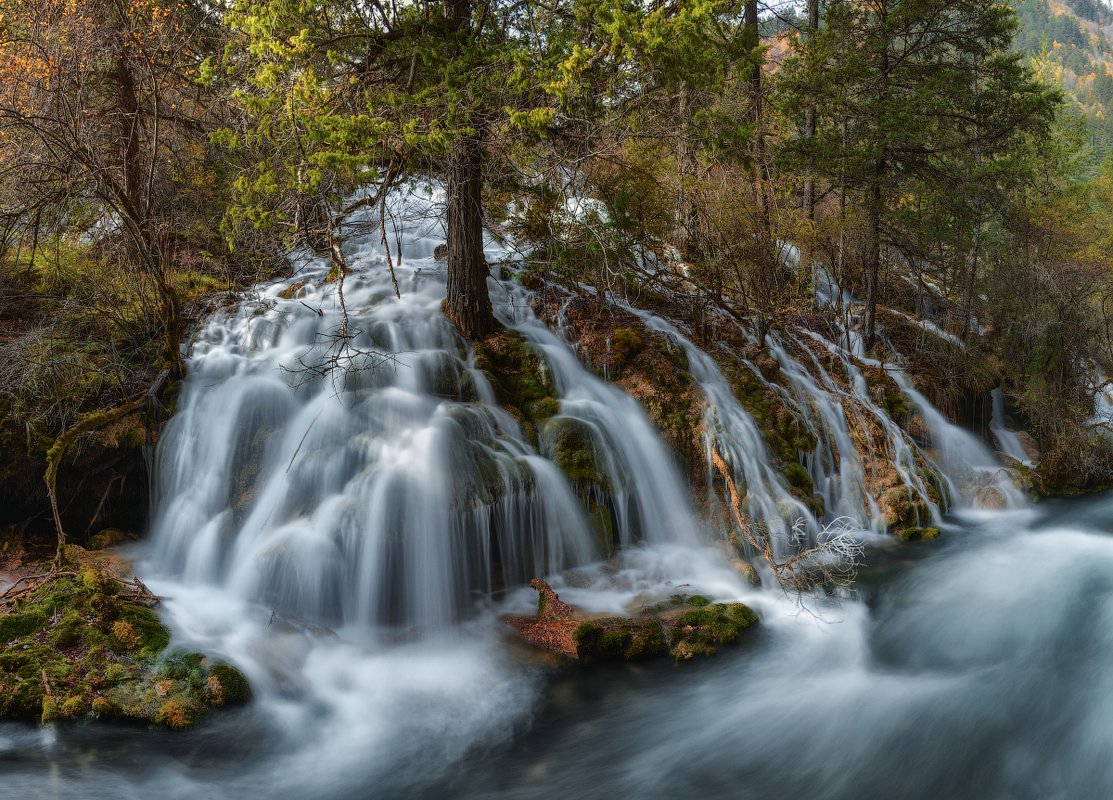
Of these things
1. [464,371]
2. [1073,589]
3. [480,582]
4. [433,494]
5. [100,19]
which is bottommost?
[1073,589]

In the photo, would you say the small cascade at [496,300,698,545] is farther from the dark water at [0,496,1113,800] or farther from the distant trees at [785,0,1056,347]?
the distant trees at [785,0,1056,347]

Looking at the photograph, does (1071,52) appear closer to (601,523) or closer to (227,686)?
(601,523)

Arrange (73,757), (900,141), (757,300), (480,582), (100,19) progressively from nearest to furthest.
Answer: (73,757), (480,582), (100,19), (757,300), (900,141)

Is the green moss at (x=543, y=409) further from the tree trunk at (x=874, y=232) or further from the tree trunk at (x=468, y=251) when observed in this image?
the tree trunk at (x=874, y=232)

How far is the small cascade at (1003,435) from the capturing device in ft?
39.5

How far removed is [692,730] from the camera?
5340mm

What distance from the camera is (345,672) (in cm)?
577

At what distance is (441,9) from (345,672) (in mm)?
6566

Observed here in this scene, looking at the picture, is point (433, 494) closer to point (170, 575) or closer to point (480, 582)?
point (480, 582)

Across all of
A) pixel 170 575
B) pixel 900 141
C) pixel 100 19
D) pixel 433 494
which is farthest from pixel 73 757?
pixel 900 141

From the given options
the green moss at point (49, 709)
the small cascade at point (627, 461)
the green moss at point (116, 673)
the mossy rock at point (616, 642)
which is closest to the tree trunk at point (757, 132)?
the small cascade at point (627, 461)

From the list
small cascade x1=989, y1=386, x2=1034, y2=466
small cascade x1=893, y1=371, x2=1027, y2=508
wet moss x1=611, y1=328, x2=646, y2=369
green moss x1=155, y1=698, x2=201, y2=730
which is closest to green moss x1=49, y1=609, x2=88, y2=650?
green moss x1=155, y1=698, x2=201, y2=730

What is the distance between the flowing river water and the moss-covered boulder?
158mm

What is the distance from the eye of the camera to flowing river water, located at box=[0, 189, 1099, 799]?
4.83m
